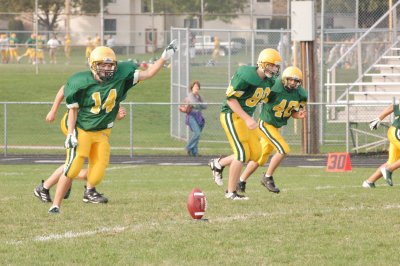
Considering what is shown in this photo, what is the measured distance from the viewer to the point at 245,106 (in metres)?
12.8

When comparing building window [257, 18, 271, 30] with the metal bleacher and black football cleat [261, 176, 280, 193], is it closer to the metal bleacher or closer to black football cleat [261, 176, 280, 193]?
the metal bleacher

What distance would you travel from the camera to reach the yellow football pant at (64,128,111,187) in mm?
11320

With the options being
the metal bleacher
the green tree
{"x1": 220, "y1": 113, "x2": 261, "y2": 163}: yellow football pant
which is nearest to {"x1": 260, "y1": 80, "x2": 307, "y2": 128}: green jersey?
{"x1": 220, "y1": 113, "x2": 261, "y2": 163}: yellow football pant

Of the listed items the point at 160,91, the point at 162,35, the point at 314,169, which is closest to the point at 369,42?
the point at 314,169

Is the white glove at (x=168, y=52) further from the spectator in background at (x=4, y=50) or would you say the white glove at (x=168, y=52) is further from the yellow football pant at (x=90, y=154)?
the spectator in background at (x=4, y=50)

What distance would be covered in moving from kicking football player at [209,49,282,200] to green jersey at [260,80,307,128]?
1.18 m

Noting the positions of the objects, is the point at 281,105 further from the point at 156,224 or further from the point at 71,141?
the point at 156,224

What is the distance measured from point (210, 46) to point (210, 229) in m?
25.9

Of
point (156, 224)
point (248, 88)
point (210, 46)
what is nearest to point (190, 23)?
point (210, 46)

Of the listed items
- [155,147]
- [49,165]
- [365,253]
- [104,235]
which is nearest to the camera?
[365,253]

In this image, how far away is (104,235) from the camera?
31.1 feet

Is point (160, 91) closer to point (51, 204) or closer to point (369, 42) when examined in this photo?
point (369, 42)

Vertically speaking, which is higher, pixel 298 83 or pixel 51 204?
pixel 298 83

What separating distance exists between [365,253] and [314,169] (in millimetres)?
10940
